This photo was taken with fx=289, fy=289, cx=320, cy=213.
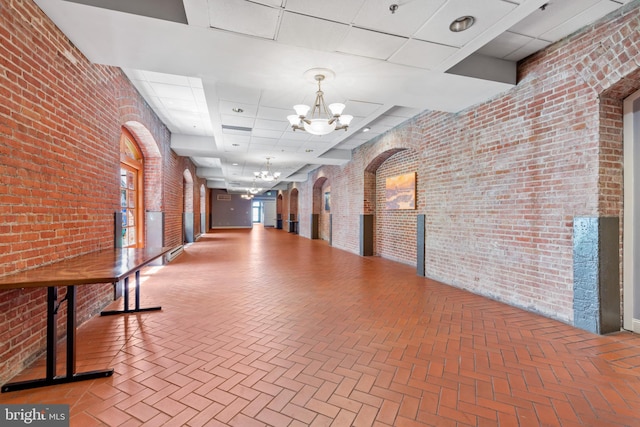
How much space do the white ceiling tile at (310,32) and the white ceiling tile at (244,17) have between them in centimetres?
9

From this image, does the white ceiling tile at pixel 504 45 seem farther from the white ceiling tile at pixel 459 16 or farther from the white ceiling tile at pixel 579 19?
the white ceiling tile at pixel 459 16

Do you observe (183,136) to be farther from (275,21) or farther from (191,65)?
(275,21)

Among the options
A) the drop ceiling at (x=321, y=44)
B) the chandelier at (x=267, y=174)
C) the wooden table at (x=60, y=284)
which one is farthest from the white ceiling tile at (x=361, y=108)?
the chandelier at (x=267, y=174)

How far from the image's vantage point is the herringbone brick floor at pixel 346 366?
1687 millimetres

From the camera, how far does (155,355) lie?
2350 millimetres

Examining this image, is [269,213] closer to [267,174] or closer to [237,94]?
[267,174]

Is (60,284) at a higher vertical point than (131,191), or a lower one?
lower

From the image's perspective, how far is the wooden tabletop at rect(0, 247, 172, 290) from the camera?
178 centimetres

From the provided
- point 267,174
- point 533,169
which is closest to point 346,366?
point 533,169

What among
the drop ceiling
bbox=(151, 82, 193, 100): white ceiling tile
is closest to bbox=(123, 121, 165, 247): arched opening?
bbox=(151, 82, 193, 100): white ceiling tile

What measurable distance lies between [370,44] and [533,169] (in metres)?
2.38

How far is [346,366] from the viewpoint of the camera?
2.20 m

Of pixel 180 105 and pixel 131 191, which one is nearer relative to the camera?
pixel 180 105

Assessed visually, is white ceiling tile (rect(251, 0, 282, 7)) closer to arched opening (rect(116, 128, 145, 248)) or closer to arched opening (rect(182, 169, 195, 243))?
arched opening (rect(116, 128, 145, 248))
